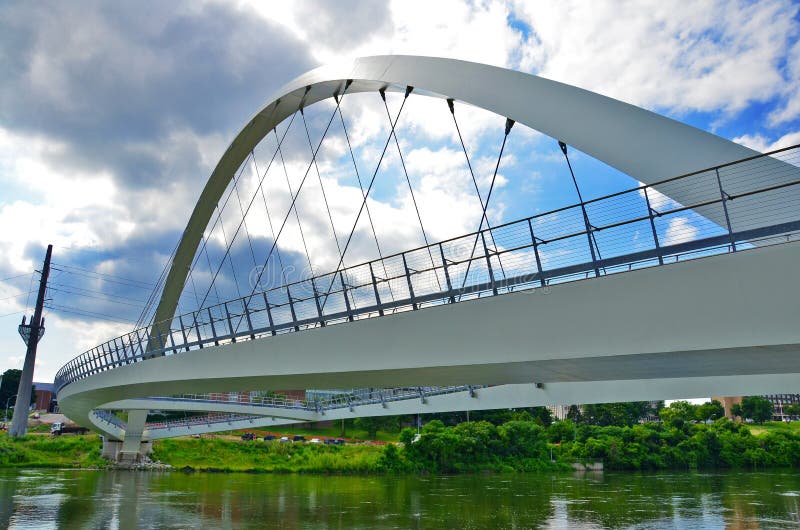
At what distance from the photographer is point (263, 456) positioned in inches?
1848

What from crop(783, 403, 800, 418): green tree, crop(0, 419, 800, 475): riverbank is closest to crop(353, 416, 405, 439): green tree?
crop(0, 419, 800, 475): riverbank

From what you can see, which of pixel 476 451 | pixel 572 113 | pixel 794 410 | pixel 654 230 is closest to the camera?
pixel 654 230

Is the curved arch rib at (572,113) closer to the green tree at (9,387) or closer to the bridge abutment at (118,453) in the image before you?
the bridge abutment at (118,453)

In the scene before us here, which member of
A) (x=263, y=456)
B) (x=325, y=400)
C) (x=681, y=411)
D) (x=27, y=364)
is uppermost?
(x=27, y=364)

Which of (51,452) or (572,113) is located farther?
(51,452)

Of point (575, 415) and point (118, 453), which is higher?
point (575, 415)

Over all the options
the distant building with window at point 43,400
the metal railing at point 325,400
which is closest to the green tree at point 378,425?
the metal railing at point 325,400

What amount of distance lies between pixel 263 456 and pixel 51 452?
1442cm

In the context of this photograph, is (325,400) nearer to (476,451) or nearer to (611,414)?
(476,451)

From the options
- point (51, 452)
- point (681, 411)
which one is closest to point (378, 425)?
point (51, 452)

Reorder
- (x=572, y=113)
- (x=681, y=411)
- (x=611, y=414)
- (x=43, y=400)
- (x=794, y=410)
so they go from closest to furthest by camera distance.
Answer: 1. (x=572, y=113)
2. (x=611, y=414)
3. (x=681, y=411)
4. (x=43, y=400)
5. (x=794, y=410)

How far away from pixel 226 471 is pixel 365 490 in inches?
762

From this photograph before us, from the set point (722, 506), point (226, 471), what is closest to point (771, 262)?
point (722, 506)

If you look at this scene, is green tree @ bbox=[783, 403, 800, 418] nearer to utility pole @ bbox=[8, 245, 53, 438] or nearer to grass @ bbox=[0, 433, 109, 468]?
grass @ bbox=[0, 433, 109, 468]
